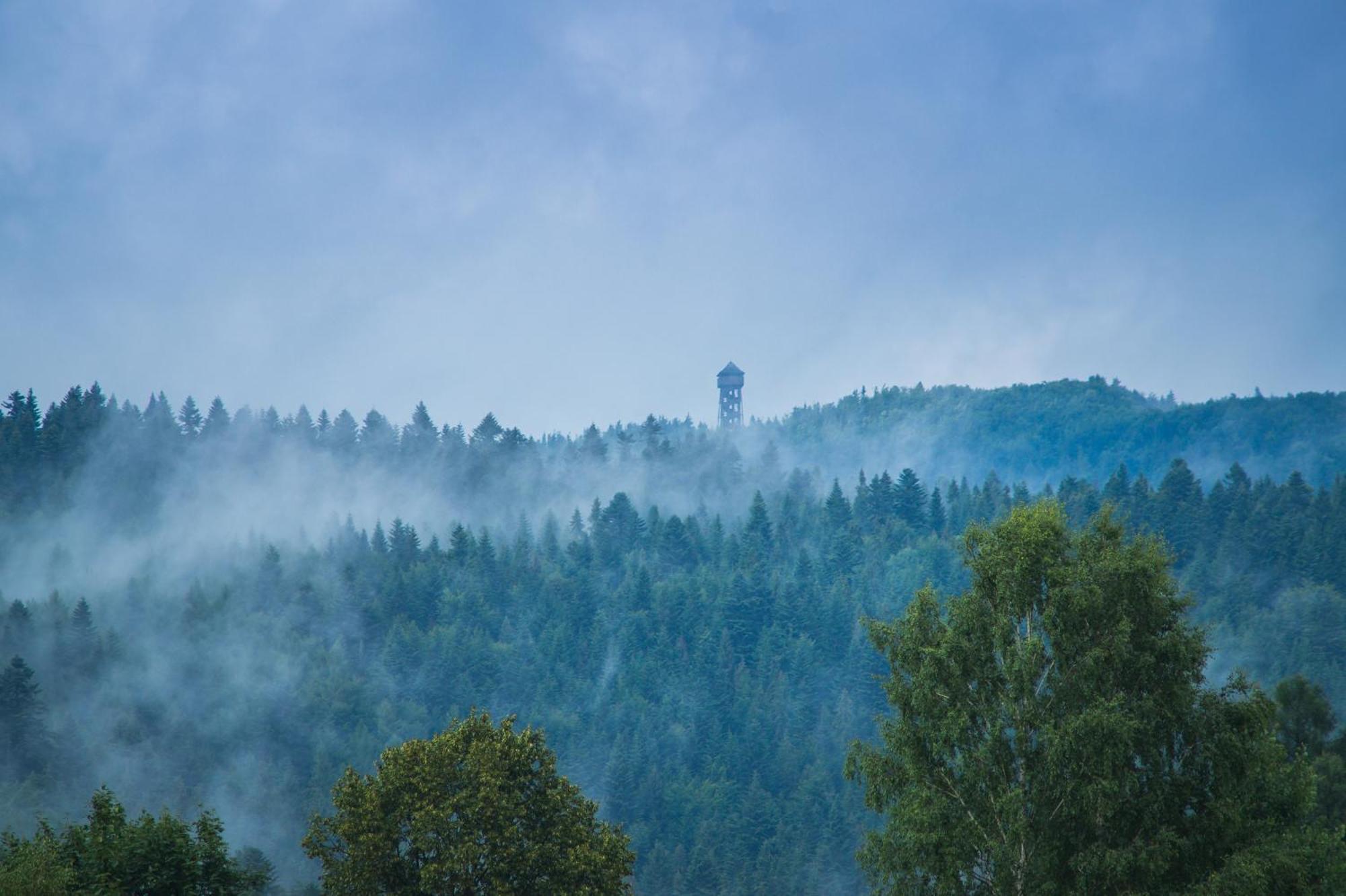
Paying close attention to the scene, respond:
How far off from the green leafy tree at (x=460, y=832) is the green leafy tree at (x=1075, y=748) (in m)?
8.25

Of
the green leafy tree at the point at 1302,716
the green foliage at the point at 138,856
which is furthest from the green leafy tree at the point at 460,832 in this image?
the green leafy tree at the point at 1302,716

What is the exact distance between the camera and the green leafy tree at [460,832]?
35.8 metres

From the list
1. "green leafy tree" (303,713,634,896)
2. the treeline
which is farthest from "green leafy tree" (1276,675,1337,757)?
the treeline

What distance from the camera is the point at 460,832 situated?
3644cm

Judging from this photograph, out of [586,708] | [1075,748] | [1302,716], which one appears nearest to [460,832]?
[1075,748]

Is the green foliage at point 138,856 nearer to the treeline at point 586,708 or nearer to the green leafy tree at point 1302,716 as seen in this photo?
the green leafy tree at point 1302,716

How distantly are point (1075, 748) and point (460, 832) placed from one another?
54.0 ft

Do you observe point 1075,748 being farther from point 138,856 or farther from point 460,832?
point 138,856

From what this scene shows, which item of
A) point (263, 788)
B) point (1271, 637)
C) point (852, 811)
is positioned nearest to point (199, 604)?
point (263, 788)

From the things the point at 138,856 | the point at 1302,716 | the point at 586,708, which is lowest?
the point at 586,708

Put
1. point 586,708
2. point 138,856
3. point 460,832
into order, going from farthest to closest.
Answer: point 586,708 < point 460,832 < point 138,856

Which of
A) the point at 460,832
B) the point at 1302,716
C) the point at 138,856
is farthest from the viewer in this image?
the point at 1302,716

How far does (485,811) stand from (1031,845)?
14291 millimetres

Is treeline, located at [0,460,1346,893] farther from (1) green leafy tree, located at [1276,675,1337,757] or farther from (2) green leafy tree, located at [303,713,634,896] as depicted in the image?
(2) green leafy tree, located at [303,713,634,896]
